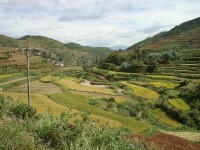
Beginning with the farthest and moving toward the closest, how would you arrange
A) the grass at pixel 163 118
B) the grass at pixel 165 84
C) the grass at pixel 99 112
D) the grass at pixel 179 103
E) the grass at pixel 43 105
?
the grass at pixel 165 84 → the grass at pixel 179 103 → the grass at pixel 163 118 → the grass at pixel 43 105 → the grass at pixel 99 112

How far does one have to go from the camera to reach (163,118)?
177 ft

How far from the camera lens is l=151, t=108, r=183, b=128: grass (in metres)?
51.0

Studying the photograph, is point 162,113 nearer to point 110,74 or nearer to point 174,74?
point 174,74

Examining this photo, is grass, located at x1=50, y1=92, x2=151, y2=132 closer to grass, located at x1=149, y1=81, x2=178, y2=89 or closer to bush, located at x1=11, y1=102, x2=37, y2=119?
bush, located at x1=11, y1=102, x2=37, y2=119

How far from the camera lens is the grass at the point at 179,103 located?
2240 inches

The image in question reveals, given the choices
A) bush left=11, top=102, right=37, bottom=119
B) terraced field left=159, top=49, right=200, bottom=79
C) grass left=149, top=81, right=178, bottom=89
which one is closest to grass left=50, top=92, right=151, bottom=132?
bush left=11, top=102, right=37, bottom=119

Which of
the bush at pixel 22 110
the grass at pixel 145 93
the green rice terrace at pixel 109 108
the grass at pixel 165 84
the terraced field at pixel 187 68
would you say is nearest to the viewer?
the green rice terrace at pixel 109 108

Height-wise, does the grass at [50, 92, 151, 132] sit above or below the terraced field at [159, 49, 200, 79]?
below

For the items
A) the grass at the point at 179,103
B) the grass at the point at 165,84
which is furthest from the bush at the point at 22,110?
the grass at the point at 165,84

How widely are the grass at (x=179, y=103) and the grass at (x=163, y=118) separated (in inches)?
112

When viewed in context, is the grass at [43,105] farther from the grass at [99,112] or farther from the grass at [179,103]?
the grass at [179,103]

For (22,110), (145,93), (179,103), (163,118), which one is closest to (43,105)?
(22,110)

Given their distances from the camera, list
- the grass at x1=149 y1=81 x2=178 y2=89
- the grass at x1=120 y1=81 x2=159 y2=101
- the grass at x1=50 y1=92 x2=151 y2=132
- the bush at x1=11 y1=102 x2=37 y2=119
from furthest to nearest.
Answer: the grass at x1=149 y1=81 x2=178 y2=89 → the grass at x1=120 y1=81 x2=159 y2=101 → the grass at x1=50 y1=92 x2=151 y2=132 → the bush at x1=11 y1=102 x2=37 y2=119

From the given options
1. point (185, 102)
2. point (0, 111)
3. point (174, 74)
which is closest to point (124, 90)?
point (185, 102)
